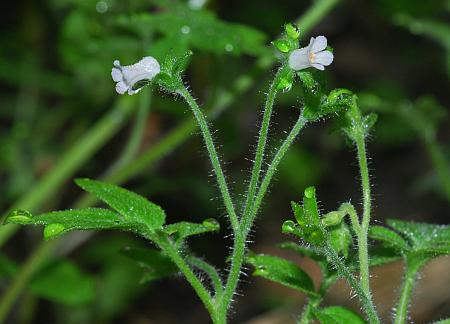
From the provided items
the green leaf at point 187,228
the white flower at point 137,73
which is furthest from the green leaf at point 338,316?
the white flower at point 137,73

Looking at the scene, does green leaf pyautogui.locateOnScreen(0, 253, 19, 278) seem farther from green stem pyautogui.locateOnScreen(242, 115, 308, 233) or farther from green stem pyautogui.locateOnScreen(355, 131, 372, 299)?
green stem pyautogui.locateOnScreen(355, 131, 372, 299)

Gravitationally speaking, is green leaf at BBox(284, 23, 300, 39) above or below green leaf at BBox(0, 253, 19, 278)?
below

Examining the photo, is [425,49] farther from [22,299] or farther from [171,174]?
[22,299]

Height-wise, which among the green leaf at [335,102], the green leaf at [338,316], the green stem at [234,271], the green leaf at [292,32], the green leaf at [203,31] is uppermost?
the green leaf at [203,31]

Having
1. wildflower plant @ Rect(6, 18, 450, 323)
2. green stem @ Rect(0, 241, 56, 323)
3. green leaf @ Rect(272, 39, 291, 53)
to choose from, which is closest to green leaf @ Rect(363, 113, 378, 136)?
wildflower plant @ Rect(6, 18, 450, 323)

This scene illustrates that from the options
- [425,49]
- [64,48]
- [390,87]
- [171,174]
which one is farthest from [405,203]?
[64,48]

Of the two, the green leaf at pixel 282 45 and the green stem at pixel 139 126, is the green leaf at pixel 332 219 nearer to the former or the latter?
the green leaf at pixel 282 45

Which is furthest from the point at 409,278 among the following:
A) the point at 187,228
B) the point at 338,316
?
the point at 187,228
